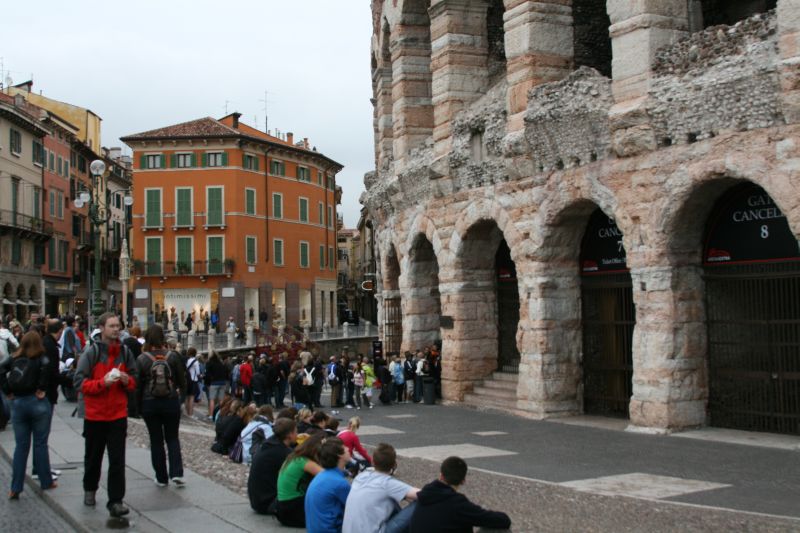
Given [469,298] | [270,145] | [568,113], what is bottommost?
[469,298]

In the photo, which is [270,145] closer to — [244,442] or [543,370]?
[543,370]

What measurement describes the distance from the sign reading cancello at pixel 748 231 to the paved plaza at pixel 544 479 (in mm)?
2859

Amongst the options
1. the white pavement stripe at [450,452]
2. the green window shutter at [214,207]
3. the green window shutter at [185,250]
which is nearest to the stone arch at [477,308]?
the white pavement stripe at [450,452]

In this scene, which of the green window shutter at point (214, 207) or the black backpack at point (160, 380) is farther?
the green window shutter at point (214, 207)

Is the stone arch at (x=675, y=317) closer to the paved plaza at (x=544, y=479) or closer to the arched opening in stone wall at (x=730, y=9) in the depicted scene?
the paved plaza at (x=544, y=479)

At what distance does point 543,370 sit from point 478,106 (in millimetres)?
6162

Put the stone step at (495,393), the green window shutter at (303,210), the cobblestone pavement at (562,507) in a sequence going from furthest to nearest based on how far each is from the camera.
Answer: the green window shutter at (303,210) < the stone step at (495,393) < the cobblestone pavement at (562,507)

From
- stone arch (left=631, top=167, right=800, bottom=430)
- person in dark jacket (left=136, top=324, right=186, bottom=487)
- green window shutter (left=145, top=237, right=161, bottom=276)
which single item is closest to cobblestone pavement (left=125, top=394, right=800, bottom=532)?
person in dark jacket (left=136, top=324, right=186, bottom=487)

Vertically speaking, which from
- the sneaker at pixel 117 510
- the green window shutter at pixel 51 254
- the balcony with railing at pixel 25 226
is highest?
the balcony with railing at pixel 25 226

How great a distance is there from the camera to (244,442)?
1150 cm

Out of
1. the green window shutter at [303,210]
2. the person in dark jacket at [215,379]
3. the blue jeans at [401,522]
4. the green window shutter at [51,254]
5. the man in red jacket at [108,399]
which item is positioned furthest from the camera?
the green window shutter at [303,210]

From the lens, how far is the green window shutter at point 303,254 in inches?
2153

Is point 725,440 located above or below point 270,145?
below

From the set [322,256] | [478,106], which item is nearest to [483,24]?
[478,106]
